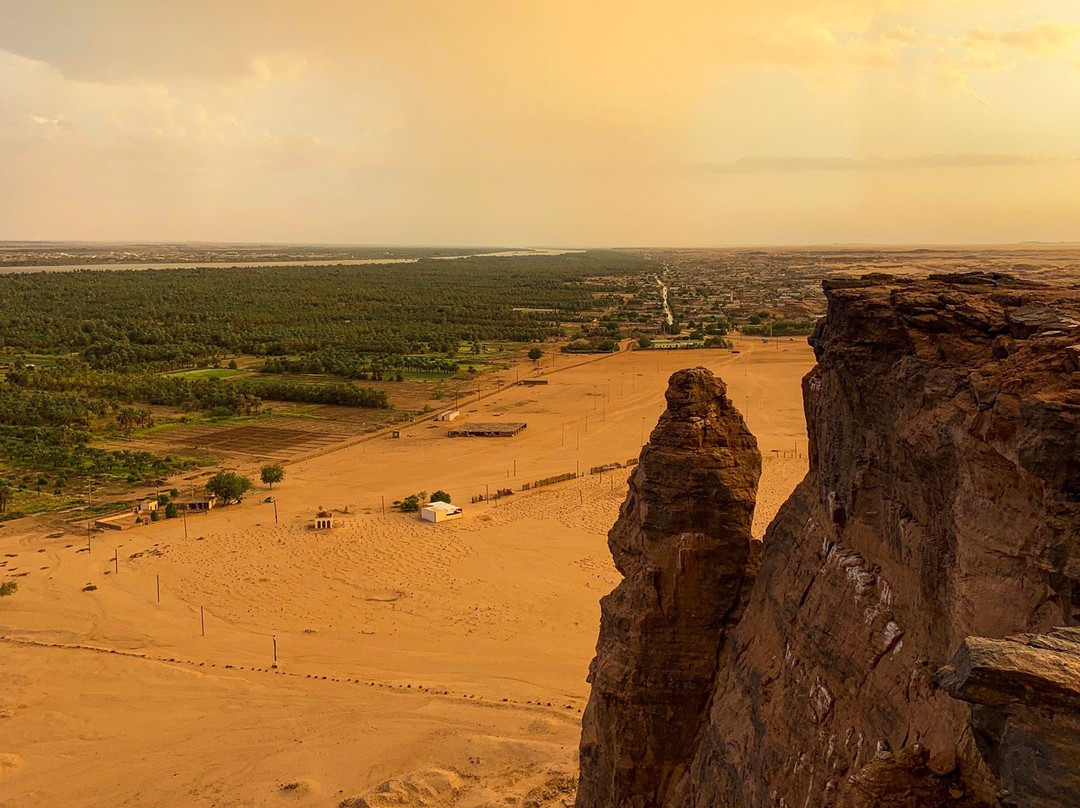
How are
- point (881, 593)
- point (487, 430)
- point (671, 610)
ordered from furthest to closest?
point (487, 430), point (671, 610), point (881, 593)

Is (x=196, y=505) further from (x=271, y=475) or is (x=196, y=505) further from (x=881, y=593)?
(x=881, y=593)

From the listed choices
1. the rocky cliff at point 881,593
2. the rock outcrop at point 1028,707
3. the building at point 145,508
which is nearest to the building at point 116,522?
the building at point 145,508

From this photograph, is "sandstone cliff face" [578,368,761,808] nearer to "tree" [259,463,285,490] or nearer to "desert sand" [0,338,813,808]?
"desert sand" [0,338,813,808]

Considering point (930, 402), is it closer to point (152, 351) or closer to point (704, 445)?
point (704, 445)

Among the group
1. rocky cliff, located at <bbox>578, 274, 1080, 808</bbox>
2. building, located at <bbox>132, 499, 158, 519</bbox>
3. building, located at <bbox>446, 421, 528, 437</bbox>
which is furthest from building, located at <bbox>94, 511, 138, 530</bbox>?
rocky cliff, located at <bbox>578, 274, 1080, 808</bbox>

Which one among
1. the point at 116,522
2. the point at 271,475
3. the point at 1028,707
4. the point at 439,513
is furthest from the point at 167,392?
the point at 1028,707

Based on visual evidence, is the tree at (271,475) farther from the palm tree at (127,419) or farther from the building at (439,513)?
the palm tree at (127,419)

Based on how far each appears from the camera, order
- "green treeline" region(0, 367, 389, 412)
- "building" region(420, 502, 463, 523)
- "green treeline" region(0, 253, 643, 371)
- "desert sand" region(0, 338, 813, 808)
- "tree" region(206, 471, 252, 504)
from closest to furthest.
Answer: "desert sand" region(0, 338, 813, 808), "building" region(420, 502, 463, 523), "tree" region(206, 471, 252, 504), "green treeline" region(0, 367, 389, 412), "green treeline" region(0, 253, 643, 371)

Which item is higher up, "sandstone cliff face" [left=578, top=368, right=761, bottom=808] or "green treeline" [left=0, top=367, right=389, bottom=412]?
"sandstone cliff face" [left=578, top=368, right=761, bottom=808]
